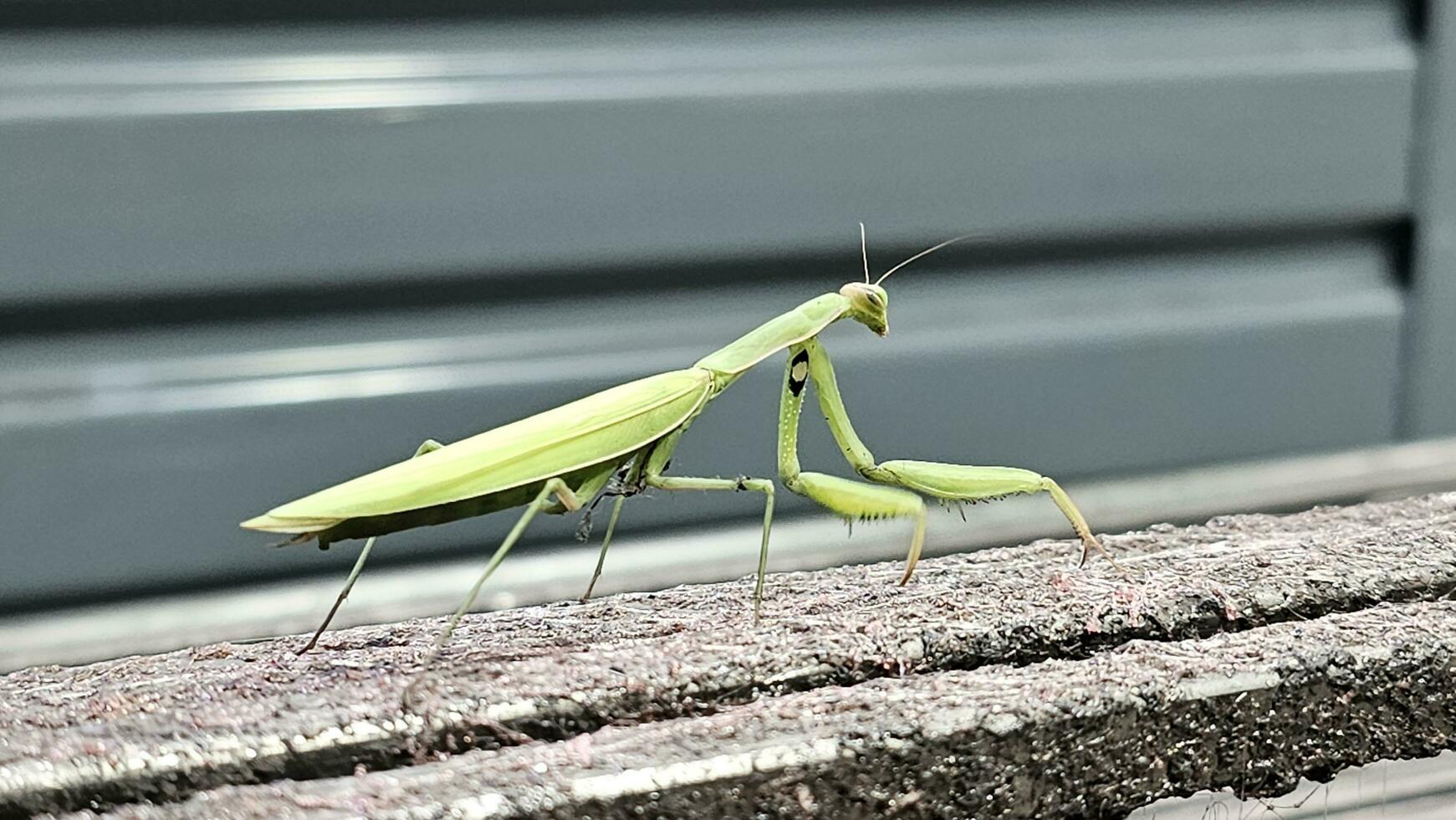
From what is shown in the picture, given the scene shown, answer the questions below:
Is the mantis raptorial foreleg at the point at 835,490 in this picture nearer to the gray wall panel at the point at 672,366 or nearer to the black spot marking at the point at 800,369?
the black spot marking at the point at 800,369

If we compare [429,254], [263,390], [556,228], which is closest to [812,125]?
[556,228]

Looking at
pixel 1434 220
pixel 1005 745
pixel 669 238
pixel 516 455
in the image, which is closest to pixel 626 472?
pixel 516 455

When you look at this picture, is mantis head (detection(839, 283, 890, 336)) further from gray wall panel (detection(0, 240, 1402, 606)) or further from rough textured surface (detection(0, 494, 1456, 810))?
gray wall panel (detection(0, 240, 1402, 606))

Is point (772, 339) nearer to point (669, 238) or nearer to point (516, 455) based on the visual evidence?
point (516, 455)

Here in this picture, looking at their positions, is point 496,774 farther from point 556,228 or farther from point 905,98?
point 905,98

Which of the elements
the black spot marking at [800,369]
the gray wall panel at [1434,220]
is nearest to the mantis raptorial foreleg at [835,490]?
the black spot marking at [800,369]
